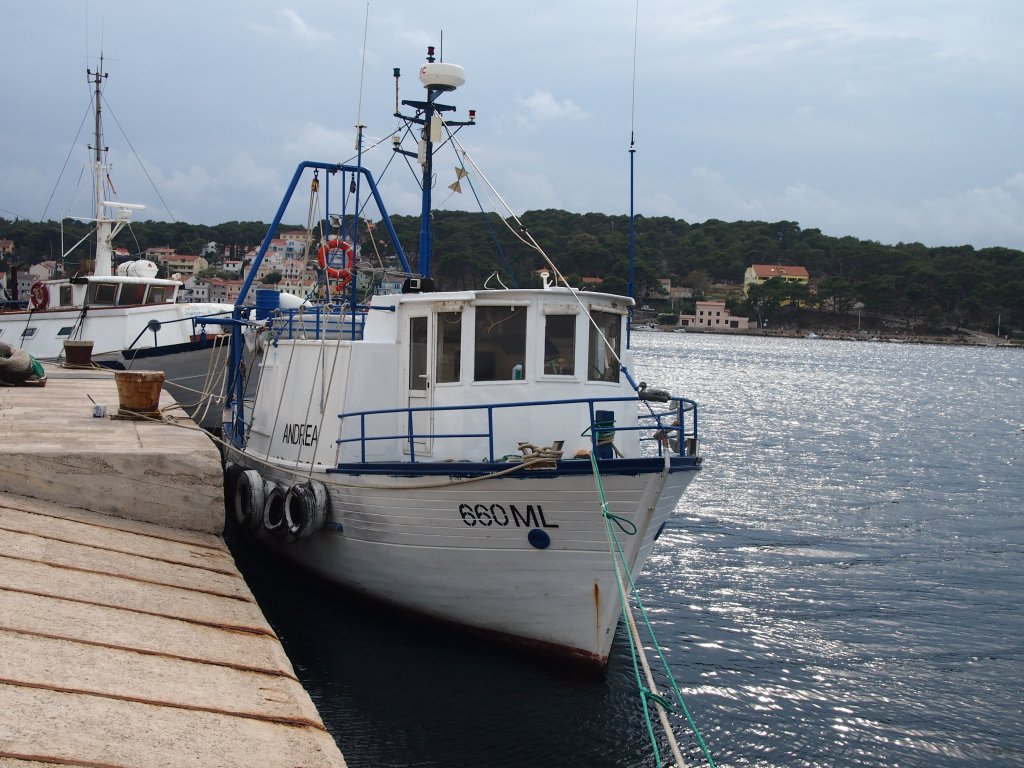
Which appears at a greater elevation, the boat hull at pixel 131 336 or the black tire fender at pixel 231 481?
the boat hull at pixel 131 336

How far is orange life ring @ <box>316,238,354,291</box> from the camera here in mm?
14930

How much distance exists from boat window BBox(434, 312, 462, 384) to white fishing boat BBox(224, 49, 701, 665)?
0.08ft

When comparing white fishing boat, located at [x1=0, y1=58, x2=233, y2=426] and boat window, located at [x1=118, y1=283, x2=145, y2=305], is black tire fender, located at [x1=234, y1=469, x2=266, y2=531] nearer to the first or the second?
white fishing boat, located at [x1=0, y1=58, x2=233, y2=426]

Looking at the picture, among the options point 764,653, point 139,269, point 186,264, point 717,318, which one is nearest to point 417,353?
point 764,653

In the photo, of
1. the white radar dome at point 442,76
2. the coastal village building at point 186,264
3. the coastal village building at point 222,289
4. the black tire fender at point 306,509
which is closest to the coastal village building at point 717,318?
the coastal village building at point 186,264

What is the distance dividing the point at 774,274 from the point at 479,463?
584ft

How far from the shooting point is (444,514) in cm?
1057

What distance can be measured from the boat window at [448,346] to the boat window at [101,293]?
19.5 meters

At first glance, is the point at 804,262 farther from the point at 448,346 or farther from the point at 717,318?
the point at 448,346

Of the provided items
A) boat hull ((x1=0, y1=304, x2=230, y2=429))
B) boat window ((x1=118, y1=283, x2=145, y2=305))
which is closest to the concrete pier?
boat hull ((x1=0, y1=304, x2=230, y2=429))

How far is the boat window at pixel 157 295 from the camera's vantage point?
2791 cm

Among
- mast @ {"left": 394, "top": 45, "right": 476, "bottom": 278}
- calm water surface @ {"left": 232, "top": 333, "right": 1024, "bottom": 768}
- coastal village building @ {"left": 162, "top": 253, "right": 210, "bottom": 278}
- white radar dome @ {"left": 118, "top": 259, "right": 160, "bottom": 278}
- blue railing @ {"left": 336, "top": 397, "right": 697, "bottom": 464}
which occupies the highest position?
coastal village building @ {"left": 162, "top": 253, "right": 210, "bottom": 278}

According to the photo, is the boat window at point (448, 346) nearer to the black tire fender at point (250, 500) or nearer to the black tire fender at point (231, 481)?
the black tire fender at point (250, 500)

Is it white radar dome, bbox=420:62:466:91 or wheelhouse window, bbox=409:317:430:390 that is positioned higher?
white radar dome, bbox=420:62:466:91
